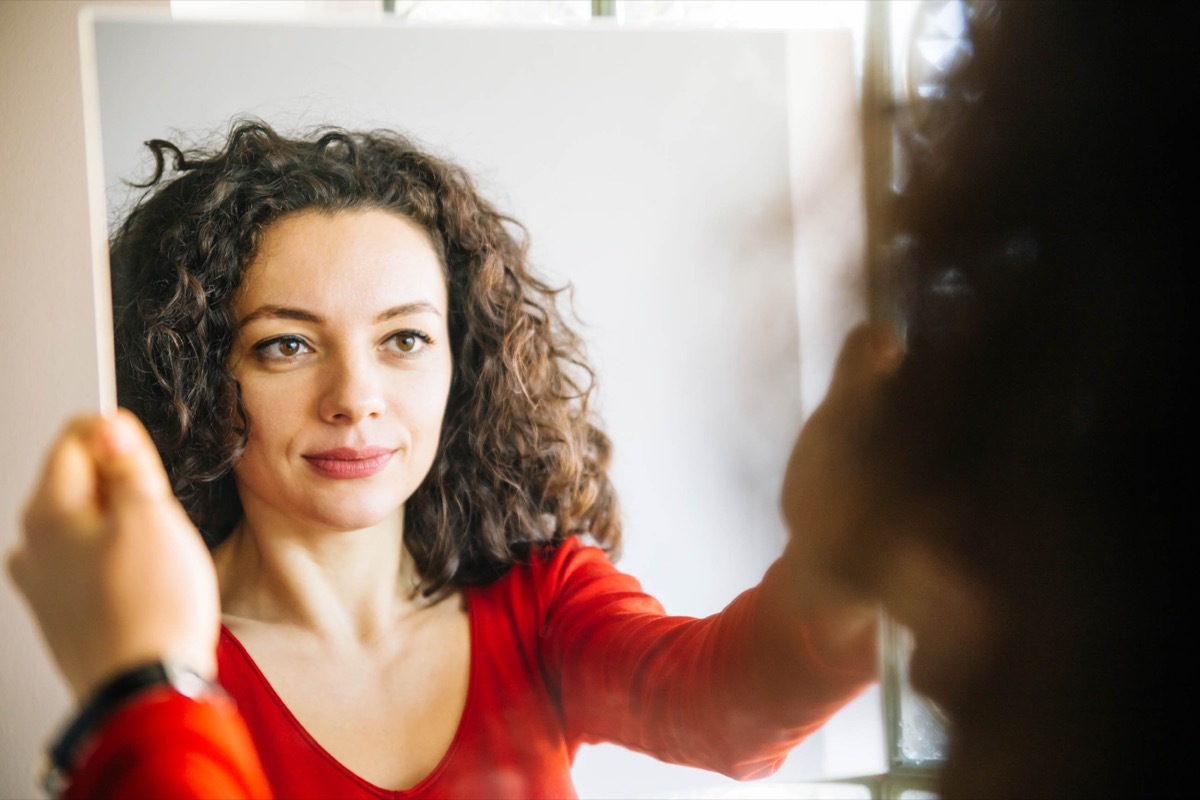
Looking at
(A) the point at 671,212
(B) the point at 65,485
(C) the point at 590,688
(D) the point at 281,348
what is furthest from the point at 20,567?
(A) the point at 671,212

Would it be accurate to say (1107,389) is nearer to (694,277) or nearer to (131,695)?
(694,277)

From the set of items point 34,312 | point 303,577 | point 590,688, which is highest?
point 34,312

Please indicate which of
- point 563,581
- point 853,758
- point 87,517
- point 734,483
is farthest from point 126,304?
point 853,758

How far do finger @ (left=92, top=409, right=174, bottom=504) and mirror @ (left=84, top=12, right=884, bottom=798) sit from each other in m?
0.37

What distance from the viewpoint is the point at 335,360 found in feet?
2.42

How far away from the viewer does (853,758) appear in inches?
33.7

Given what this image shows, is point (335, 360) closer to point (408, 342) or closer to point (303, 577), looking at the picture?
point (408, 342)

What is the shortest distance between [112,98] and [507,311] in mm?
375

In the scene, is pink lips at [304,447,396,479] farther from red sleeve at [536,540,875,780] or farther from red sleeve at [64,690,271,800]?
red sleeve at [64,690,271,800]

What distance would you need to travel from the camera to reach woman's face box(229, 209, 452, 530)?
0.73 metres

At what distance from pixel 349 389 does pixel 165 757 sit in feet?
1.19

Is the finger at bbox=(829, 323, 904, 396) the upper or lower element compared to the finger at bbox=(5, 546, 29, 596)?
upper

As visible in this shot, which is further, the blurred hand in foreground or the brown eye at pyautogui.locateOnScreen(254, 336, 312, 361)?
the brown eye at pyautogui.locateOnScreen(254, 336, 312, 361)

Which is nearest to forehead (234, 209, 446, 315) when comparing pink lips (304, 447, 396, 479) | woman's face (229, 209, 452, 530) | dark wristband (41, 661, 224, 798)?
woman's face (229, 209, 452, 530)
